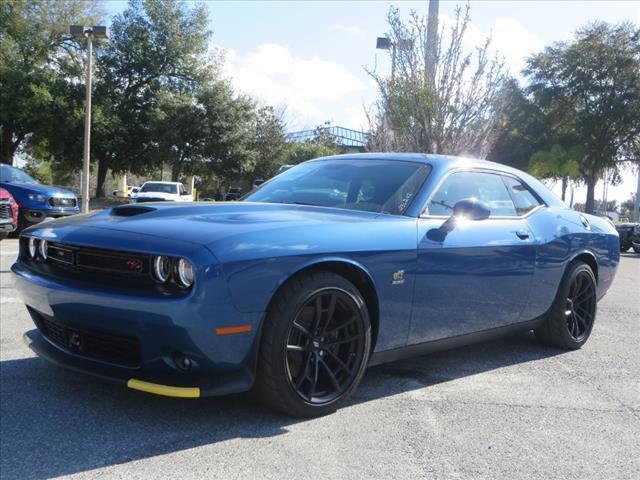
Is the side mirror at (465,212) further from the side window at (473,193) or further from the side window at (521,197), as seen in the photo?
the side window at (521,197)

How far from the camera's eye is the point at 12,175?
43.1 feet

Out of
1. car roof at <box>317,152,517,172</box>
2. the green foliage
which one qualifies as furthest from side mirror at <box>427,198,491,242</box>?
the green foliage

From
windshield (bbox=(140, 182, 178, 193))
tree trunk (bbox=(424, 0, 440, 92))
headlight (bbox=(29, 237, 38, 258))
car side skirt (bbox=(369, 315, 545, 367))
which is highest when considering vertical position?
tree trunk (bbox=(424, 0, 440, 92))

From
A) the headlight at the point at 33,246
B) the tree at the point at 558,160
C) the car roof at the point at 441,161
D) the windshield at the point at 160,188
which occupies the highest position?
the tree at the point at 558,160

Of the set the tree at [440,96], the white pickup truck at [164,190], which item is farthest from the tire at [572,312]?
the white pickup truck at [164,190]

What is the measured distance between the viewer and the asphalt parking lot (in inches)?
100

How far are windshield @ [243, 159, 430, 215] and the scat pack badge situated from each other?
1.52ft

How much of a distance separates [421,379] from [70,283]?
2176 millimetres

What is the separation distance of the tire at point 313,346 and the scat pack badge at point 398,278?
0.83ft

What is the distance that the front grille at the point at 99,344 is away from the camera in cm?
280

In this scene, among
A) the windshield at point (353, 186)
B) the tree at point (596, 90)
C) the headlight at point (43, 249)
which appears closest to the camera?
the headlight at point (43, 249)

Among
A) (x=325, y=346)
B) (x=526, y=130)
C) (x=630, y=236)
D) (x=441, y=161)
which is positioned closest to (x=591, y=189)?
(x=526, y=130)

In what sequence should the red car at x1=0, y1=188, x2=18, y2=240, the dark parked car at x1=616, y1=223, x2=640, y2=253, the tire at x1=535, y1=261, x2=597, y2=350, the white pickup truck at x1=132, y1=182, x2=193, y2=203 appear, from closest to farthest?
the tire at x1=535, y1=261, x2=597, y2=350 → the red car at x1=0, y1=188, x2=18, y2=240 → the dark parked car at x1=616, y1=223, x2=640, y2=253 → the white pickup truck at x1=132, y1=182, x2=193, y2=203

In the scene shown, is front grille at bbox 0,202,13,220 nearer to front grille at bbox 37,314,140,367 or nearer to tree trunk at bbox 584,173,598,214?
front grille at bbox 37,314,140,367
